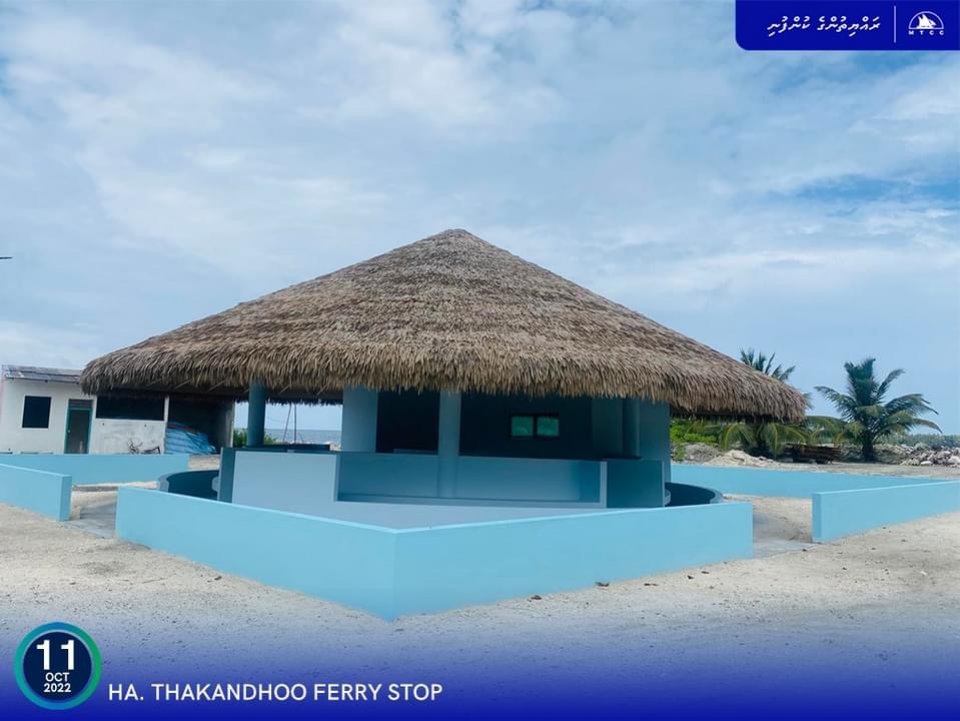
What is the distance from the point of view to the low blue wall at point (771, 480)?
18125 millimetres

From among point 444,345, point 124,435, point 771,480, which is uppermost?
point 444,345

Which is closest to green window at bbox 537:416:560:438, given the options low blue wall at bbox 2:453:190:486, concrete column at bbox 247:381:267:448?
concrete column at bbox 247:381:267:448

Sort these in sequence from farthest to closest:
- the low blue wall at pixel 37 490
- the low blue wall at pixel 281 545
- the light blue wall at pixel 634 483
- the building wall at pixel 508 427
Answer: the building wall at pixel 508 427, the low blue wall at pixel 37 490, the light blue wall at pixel 634 483, the low blue wall at pixel 281 545

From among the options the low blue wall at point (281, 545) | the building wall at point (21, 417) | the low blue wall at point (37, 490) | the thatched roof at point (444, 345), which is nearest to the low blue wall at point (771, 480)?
the thatched roof at point (444, 345)

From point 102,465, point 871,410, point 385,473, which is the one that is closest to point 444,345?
point 385,473

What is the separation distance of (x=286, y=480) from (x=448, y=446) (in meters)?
2.12

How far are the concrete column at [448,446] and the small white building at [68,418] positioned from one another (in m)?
14.3

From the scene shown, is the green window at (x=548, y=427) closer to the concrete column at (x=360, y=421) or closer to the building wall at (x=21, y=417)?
the concrete column at (x=360, y=421)

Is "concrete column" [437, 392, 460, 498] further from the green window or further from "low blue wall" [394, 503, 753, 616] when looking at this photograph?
"low blue wall" [394, 503, 753, 616]

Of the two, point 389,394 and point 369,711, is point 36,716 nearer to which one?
point 369,711

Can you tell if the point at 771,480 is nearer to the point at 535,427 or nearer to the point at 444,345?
the point at 535,427

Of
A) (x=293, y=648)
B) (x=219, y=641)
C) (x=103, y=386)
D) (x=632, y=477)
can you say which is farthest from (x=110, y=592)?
(x=632, y=477)

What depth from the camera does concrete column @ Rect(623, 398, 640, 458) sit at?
12492 millimetres

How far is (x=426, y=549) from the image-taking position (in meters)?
6.33
